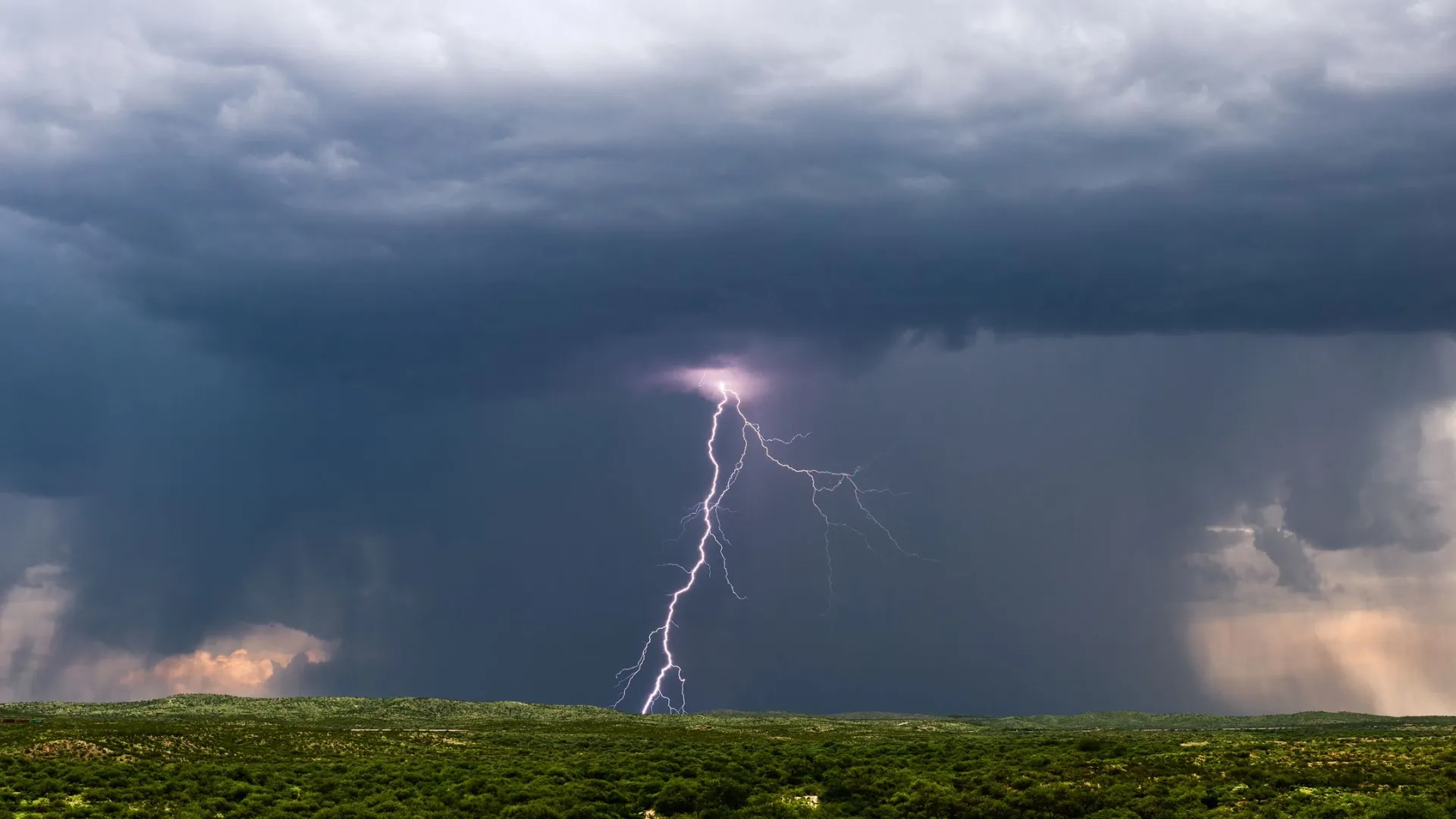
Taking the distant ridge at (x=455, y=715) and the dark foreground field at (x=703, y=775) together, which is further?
the distant ridge at (x=455, y=715)

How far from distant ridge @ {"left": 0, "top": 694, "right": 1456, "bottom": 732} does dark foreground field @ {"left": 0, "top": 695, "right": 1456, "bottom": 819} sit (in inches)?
1229

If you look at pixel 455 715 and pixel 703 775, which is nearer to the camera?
pixel 703 775

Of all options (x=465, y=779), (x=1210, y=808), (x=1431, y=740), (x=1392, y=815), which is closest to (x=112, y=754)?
(x=465, y=779)

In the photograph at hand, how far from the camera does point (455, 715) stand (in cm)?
10669

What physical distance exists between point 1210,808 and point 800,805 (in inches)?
688

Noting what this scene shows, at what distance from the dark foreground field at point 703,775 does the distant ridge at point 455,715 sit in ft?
102

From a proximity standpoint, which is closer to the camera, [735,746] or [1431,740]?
[1431,740]

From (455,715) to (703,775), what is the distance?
61.7m

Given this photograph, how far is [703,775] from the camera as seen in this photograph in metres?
52.9

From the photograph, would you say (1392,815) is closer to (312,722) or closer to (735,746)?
(735,746)

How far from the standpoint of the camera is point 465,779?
2012 inches

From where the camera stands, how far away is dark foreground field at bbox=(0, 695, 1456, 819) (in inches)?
1722

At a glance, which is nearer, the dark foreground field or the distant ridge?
the dark foreground field

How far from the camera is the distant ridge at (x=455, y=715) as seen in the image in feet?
323
